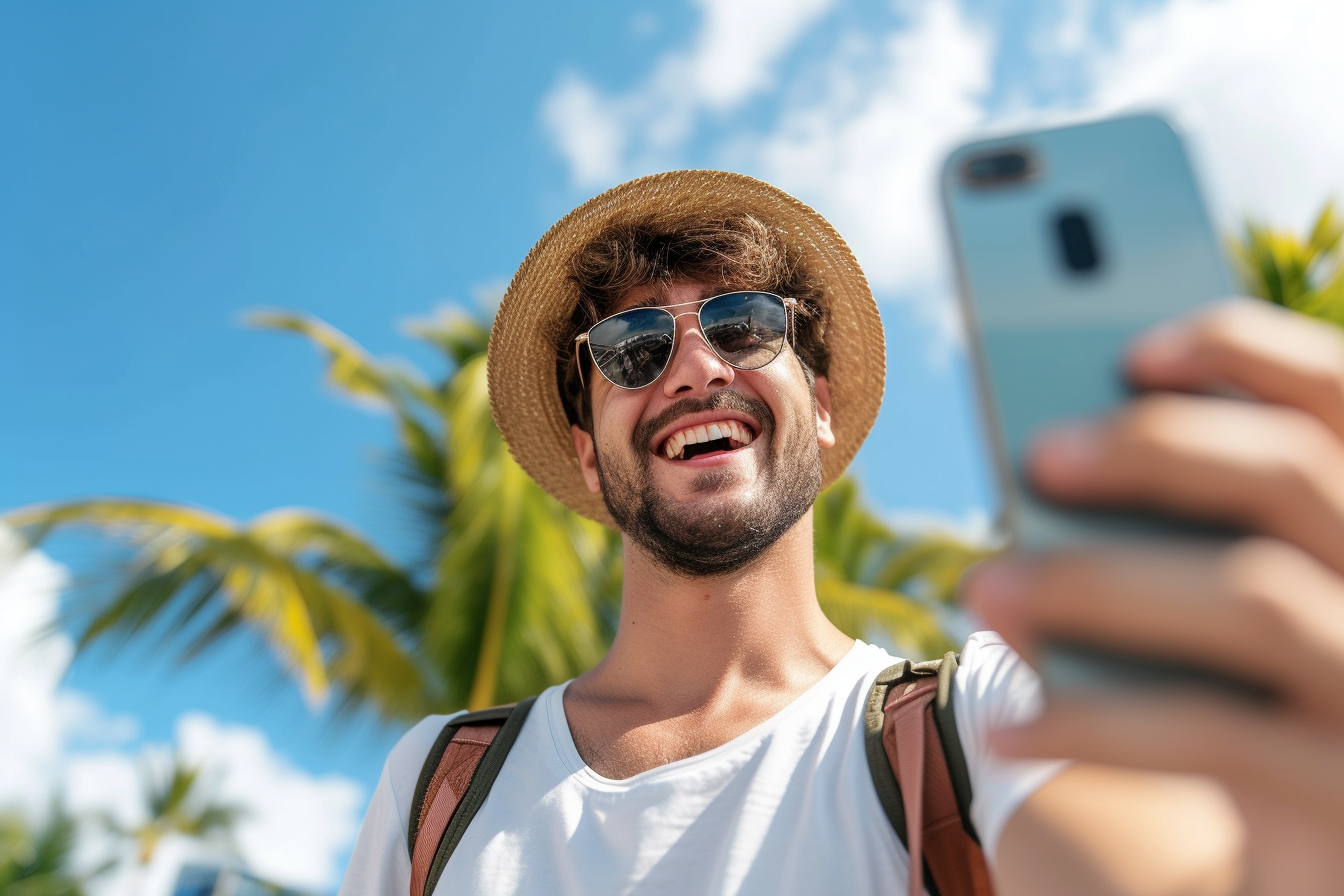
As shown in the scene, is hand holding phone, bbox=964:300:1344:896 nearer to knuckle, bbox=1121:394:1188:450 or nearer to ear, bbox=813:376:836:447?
knuckle, bbox=1121:394:1188:450

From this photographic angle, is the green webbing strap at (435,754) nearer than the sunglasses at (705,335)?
Yes

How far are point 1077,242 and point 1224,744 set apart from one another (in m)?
0.40

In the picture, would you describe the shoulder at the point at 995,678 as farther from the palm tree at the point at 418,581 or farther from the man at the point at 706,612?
the palm tree at the point at 418,581

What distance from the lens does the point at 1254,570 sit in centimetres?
51

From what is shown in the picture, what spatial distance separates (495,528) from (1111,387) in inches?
269

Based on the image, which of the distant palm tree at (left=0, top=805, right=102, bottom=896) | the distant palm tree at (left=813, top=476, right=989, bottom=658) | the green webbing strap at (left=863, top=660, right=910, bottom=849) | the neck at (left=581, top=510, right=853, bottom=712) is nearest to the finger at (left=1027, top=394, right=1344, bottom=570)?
the green webbing strap at (left=863, top=660, right=910, bottom=849)

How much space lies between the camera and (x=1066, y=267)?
2.23 ft

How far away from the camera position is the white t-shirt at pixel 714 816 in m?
1.40

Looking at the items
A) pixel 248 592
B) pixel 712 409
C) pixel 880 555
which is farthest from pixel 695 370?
pixel 880 555

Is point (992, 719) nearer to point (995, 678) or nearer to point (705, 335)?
point (995, 678)

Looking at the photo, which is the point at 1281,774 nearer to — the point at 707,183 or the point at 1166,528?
the point at 1166,528

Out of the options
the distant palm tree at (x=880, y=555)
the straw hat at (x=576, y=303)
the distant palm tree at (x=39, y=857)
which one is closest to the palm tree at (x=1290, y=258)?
the distant palm tree at (x=880, y=555)

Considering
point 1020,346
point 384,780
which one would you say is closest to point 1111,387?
point 1020,346

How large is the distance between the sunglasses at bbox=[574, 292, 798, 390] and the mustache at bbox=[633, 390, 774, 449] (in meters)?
0.09
